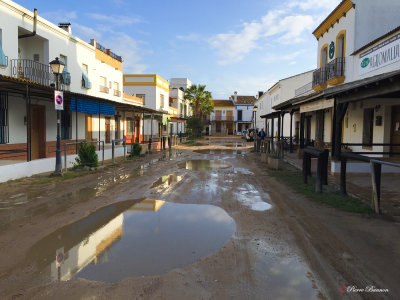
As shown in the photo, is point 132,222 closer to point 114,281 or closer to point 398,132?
point 114,281

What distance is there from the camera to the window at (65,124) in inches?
653

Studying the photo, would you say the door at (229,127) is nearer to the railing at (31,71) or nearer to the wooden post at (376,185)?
the railing at (31,71)

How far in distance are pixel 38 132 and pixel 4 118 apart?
2955 millimetres

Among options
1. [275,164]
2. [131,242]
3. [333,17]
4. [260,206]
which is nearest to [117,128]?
[275,164]

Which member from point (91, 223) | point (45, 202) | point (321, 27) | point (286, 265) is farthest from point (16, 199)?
point (321, 27)

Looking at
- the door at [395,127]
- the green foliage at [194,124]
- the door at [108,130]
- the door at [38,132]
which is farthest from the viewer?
the green foliage at [194,124]

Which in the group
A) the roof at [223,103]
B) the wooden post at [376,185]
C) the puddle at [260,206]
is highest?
the roof at [223,103]

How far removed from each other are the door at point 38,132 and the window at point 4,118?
8.13 feet

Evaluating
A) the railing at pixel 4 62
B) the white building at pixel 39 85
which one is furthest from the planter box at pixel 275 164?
the railing at pixel 4 62

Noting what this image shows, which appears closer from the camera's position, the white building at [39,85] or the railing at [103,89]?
the white building at [39,85]

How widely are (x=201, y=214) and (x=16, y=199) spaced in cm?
448

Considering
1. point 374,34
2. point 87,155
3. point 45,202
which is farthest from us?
point 374,34

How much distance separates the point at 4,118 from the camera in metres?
12.4

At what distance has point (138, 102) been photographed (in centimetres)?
3053
